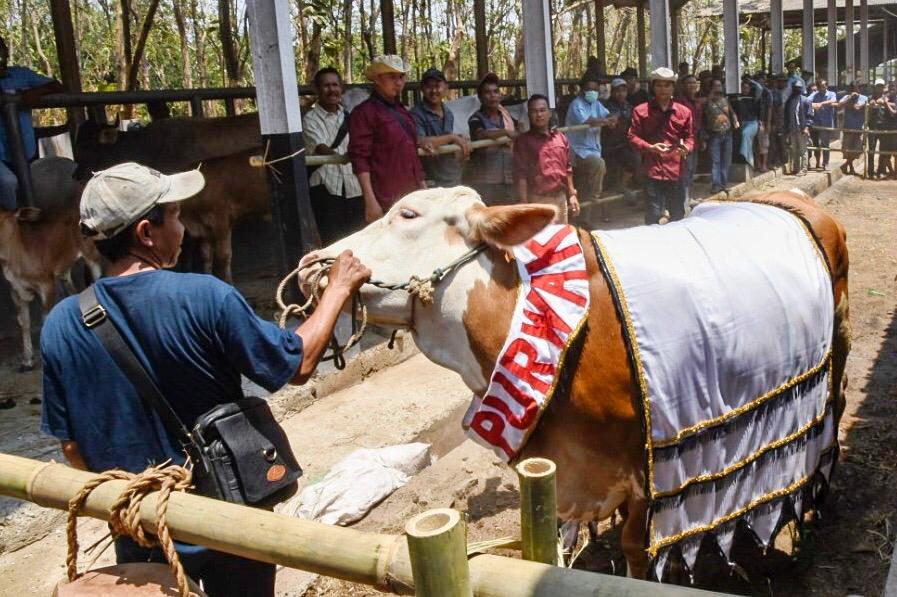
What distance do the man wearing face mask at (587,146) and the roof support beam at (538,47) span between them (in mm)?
1438

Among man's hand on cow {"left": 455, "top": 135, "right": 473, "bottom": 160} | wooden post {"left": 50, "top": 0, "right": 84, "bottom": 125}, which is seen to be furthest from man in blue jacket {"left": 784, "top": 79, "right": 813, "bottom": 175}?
wooden post {"left": 50, "top": 0, "right": 84, "bottom": 125}

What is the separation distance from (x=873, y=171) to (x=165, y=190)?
57.3 ft

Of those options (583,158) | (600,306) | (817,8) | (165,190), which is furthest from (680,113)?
(817,8)

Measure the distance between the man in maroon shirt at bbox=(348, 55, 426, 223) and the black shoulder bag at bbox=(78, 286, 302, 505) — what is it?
357 centimetres

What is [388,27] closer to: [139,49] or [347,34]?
[139,49]

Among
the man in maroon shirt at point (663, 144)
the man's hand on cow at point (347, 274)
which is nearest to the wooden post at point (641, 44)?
the man in maroon shirt at point (663, 144)

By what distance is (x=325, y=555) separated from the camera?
1481mm

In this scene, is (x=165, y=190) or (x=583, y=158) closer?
(x=165, y=190)

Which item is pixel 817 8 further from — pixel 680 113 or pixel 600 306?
pixel 600 306

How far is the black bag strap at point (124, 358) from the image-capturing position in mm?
1976

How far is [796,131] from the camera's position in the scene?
15.7 meters

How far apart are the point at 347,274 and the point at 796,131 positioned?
15.2 m

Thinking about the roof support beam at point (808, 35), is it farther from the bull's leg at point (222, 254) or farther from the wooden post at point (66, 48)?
the wooden post at point (66, 48)

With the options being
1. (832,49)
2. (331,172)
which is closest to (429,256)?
(331,172)
